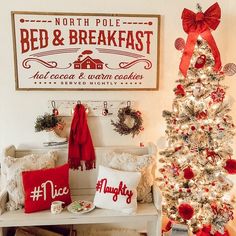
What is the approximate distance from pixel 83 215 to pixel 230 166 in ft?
4.04

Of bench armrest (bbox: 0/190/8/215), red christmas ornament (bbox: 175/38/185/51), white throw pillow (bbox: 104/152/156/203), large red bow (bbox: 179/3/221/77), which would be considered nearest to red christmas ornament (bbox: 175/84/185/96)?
large red bow (bbox: 179/3/221/77)

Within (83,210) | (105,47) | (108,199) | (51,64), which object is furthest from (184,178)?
(51,64)

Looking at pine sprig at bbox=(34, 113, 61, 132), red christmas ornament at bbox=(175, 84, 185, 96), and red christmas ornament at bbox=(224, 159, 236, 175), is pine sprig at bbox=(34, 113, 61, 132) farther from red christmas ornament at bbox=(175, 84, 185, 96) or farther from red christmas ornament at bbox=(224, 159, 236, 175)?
red christmas ornament at bbox=(224, 159, 236, 175)

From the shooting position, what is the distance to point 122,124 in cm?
251

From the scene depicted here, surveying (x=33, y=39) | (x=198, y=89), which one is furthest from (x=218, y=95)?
(x=33, y=39)

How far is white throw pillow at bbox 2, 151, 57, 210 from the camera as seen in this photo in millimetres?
2133

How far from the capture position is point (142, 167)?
2.24 meters

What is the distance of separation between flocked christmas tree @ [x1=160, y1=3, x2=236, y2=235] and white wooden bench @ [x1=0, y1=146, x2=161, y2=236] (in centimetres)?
24

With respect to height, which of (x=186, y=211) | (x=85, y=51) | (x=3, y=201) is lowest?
(x=186, y=211)

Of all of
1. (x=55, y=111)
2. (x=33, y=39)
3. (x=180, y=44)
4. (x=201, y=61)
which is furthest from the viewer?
(x=55, y=111)

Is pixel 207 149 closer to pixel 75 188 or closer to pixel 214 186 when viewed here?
pixel 214 186

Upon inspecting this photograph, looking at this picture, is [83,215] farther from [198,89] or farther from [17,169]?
[198,89]

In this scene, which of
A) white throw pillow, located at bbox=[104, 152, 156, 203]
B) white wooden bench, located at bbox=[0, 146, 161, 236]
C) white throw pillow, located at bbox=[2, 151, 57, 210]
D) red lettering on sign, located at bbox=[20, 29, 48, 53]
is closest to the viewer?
white wooden bench, located at bbox=[0, 146, 161, 236]

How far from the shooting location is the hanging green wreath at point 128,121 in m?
2.51
